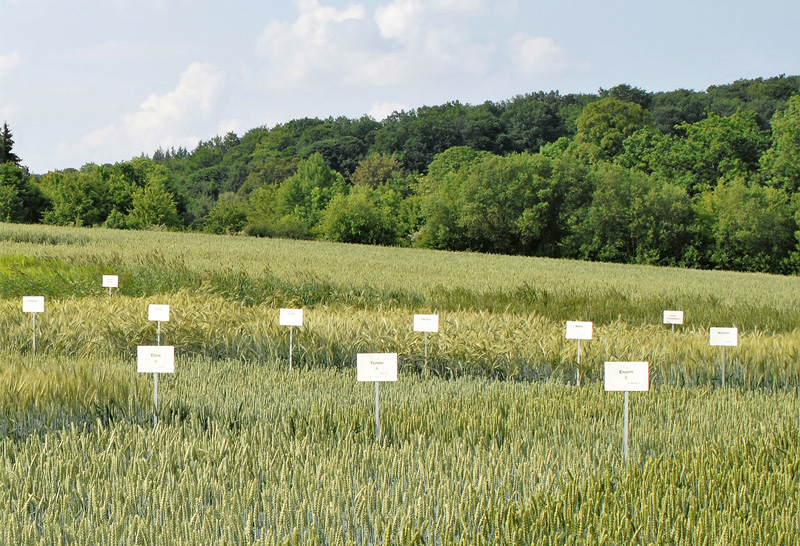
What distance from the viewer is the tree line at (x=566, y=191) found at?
39281 millimetres

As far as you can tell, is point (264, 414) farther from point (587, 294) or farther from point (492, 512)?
point (587, 294)

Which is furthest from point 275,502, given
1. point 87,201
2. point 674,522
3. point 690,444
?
point 87,201

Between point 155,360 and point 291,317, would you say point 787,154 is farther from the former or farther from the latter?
point 155,360

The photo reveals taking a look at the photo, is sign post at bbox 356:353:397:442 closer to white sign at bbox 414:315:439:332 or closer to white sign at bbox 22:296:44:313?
white sign at bbox 414:315:439:332

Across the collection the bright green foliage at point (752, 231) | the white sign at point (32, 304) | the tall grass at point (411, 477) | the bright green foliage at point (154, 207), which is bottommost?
the tall grass at point (411, 477)

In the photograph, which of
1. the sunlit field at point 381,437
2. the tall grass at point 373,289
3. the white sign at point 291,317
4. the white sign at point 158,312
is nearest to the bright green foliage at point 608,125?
the tall grass at point 373,289

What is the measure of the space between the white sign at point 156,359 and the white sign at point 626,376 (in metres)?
2.84

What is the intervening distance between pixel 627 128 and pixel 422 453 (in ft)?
180

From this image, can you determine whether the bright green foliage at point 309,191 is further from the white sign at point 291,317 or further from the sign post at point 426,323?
the sign post at point 426,323

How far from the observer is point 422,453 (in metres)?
4.03

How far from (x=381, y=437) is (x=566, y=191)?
40.5 metres

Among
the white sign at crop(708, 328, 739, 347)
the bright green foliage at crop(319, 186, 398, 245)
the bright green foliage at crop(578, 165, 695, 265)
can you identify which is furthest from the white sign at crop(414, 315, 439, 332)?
the bright green foliage at crop(319, 186, 398, 245)

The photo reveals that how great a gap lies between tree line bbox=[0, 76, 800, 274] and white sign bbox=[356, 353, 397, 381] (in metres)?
36.3

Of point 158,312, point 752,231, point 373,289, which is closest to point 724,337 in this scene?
point 158,312
